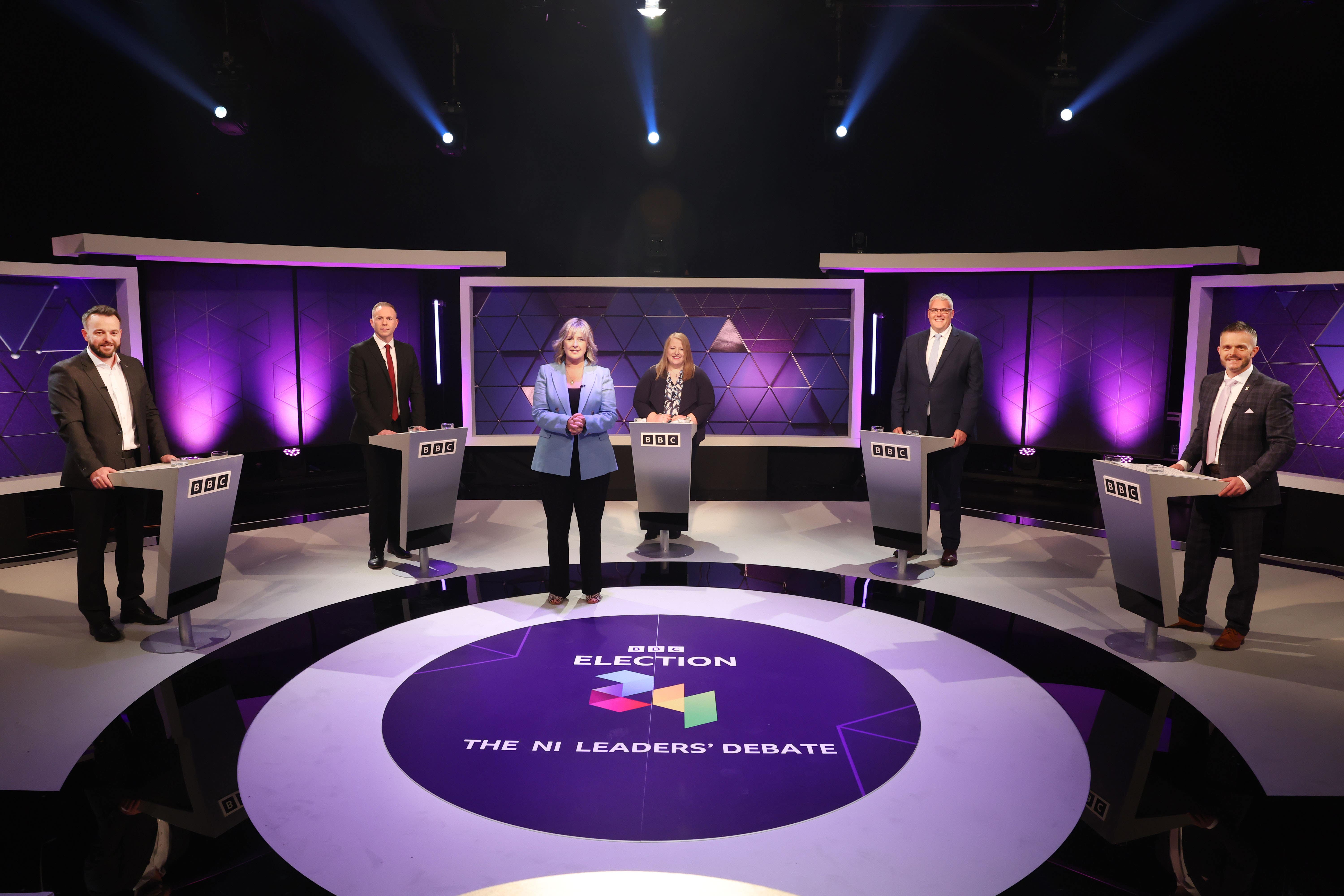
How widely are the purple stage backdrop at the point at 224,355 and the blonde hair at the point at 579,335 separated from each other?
471 centimetres

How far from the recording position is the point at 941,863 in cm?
221

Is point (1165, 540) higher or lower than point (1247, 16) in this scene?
lower

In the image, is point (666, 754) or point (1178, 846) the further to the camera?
point (666, 754)

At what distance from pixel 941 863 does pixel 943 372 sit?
3682 millimetres

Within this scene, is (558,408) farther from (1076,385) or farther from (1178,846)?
(1076,385)

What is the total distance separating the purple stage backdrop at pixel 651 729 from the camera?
8.18ft

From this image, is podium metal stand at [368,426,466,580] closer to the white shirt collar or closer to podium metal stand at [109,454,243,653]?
podium metal stand at [109,454,243,653]

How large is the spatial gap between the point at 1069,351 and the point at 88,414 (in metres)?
8.20

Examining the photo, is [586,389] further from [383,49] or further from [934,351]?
[383,49]

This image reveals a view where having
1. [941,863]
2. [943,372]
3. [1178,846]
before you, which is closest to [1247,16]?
[943,372]

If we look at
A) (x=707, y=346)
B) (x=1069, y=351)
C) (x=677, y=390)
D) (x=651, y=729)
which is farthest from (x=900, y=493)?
(x=1069, y=351)

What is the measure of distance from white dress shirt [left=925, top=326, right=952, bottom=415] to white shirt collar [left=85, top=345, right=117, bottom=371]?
4942 millimetres

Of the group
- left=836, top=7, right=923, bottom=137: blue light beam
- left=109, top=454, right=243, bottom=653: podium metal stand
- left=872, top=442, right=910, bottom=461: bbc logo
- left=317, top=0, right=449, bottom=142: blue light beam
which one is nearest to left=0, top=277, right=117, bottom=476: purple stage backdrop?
left=109, top=454, right=243, bottom=653: podium metal stand

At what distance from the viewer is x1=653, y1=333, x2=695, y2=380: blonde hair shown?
593 centimetres
